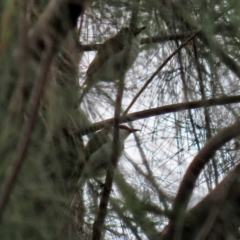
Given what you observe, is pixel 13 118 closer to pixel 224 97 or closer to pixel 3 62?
pixel 3 62

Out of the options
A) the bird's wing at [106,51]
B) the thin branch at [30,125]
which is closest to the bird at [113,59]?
the bird's wing at [106,51]

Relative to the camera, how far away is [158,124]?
53.2 inches

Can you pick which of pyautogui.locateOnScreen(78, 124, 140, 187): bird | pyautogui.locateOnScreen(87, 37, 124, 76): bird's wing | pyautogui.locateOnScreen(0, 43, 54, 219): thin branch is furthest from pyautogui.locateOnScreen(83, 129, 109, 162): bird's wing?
pyautogui.locateOnScreen(0, 43, 54, 219): thin branch

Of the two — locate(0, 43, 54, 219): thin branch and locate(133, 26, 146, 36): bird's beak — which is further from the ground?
locate(133, 26, 146, 36): bird's beak

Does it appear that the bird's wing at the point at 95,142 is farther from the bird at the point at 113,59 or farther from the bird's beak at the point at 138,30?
the bird's beak at the point at 138,30

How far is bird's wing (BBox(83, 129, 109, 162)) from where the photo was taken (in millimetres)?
1066

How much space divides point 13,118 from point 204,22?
394 mm

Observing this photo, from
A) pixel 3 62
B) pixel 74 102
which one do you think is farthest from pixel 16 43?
pixel 74 102

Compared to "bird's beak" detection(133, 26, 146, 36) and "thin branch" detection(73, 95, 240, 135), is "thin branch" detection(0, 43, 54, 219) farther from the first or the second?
"bird's beak" detection(133, 26, 146, 36)

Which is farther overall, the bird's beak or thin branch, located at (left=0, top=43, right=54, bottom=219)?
the bird's beak

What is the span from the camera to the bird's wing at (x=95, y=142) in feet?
3.50

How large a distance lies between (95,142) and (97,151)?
3 cm

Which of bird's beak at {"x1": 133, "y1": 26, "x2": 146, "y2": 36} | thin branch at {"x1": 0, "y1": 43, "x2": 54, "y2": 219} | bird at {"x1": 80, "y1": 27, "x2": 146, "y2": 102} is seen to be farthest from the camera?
bird's beak at {"x1": 133, "y1": 26, "x2": 146, "y2": 36}

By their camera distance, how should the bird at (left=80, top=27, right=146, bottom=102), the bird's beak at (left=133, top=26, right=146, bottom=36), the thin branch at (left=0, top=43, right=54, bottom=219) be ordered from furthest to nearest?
the bird's beak at (left=133, top=26, right=146, bottom=36), the bird at (left=80, top=27, right=146, bottom=102), the thin branch at (left=0, top=43, right=54, bottom=219)
